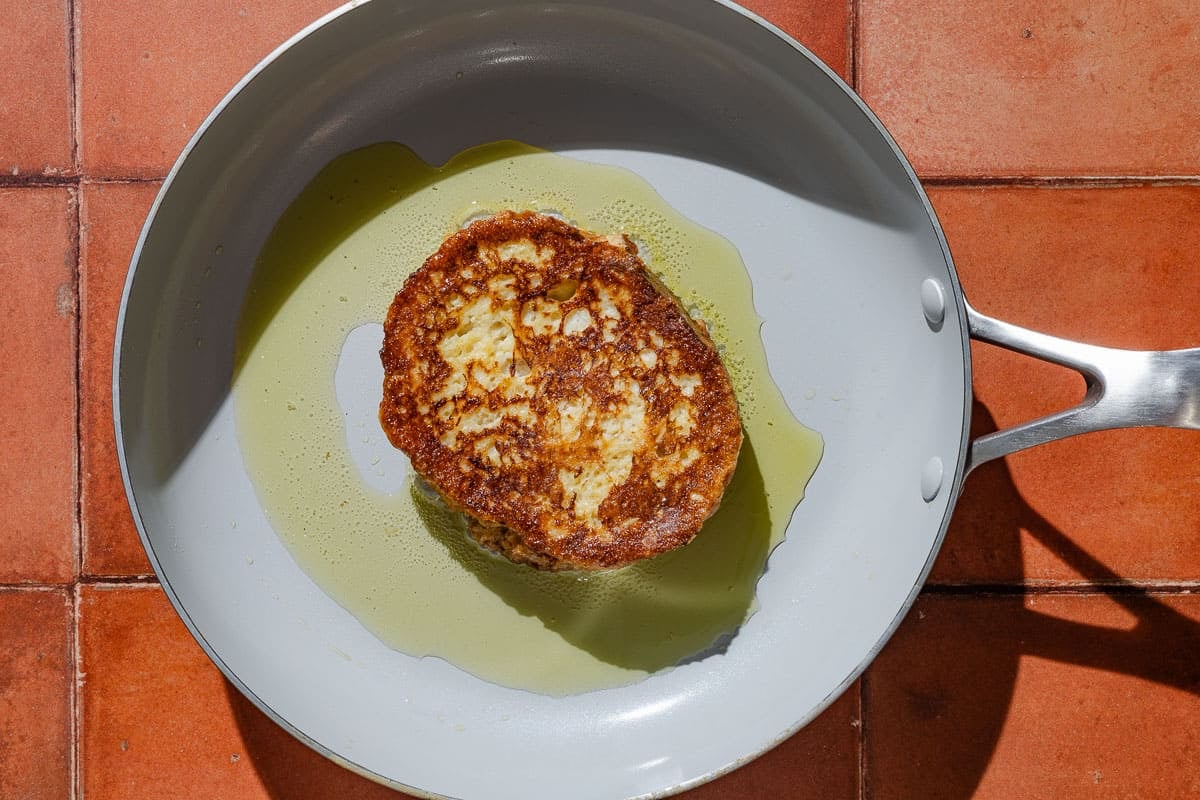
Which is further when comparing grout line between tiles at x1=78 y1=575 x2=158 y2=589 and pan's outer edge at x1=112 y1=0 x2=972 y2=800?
grout line between tiles at x1=78 y1=575 x2=158 y2=589

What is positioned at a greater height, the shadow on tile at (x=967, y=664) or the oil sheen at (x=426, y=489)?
the oil sheen at (x=426, y=489)

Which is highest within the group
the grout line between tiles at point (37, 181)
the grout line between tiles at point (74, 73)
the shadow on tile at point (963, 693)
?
the grout line between tiles at point (74, 73)

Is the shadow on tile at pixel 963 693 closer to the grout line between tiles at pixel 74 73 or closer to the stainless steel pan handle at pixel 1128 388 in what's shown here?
the stainless steel pan handle at pixel 1128 388

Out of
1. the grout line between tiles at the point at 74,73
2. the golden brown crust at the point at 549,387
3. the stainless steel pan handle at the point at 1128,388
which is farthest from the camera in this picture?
the grout line between tiles at the point at 74,73

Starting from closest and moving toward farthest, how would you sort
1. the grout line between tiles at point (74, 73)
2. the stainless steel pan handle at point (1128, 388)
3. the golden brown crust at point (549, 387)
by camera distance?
the stainless steel pan handle at point (1128, 388) < the golden brown crust at point (549, 387) < the grout line between tiles at point (74, 73)

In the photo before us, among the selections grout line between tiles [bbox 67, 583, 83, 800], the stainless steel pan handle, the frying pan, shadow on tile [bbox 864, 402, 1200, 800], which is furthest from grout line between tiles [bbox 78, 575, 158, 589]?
the stainless steel pan handle

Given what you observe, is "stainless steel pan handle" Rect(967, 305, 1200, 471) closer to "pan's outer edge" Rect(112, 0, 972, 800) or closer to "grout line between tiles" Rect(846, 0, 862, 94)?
"pan's outer edge" Rect(112, 0, 972, 800)

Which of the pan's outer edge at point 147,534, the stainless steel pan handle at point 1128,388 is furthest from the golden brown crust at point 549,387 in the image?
the stainless steel pan handle at point 1128,388
